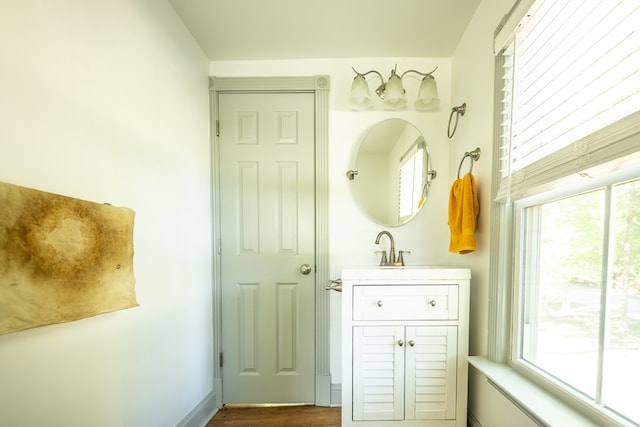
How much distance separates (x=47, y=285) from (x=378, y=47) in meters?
1.93

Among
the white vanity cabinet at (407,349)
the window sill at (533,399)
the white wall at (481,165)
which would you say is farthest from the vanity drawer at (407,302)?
the window sill at (533,399)

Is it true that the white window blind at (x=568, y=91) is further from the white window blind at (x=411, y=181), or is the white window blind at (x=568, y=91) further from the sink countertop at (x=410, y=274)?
the white window blind at (x=411, y=181)

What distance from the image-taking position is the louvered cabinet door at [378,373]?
132 cm

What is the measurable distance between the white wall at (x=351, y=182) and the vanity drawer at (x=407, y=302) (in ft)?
1.51

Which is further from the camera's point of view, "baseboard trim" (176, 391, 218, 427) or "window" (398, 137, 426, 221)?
"window" (398, 137, 426, 221)

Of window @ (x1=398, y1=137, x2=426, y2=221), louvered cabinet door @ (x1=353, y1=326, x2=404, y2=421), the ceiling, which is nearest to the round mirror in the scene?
window @ (x1=398, y1=137, x2=426, y2=221)

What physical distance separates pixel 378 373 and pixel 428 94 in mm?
1599

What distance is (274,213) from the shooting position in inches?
71.6

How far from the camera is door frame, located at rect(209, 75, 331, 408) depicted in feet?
5.84

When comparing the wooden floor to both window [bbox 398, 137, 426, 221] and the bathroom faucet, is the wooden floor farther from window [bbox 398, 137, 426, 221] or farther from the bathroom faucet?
window [bbox 398, 137, 426, 221]

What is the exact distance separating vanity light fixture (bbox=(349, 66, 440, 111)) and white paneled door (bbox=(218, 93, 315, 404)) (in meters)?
0.34

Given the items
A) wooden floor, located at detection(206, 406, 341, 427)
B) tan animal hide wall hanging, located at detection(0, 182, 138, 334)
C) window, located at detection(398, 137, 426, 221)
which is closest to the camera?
tan animal hide wall hanging, located at detection(0, 182, 138, 334)

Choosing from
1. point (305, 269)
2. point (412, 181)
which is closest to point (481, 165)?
point (412, 181)

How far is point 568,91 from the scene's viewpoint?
0.84 m
